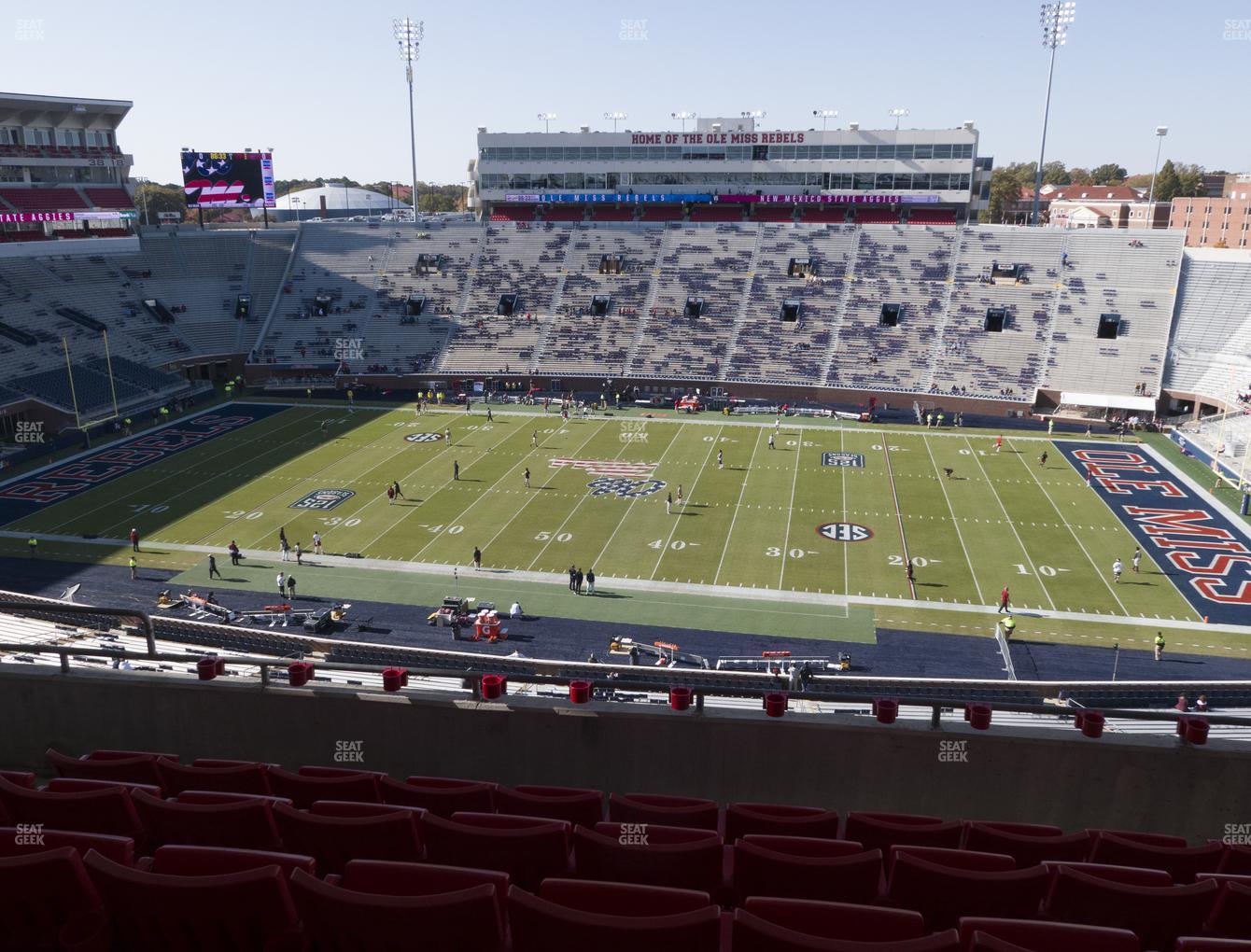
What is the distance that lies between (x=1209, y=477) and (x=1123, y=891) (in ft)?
142

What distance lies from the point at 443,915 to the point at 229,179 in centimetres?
7713

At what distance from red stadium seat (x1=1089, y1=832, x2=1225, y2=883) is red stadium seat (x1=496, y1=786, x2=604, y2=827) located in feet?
11.0

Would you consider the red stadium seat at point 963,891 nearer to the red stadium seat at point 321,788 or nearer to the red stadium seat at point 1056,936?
the red stadium seat at point 1056,936

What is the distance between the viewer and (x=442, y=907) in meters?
4.02

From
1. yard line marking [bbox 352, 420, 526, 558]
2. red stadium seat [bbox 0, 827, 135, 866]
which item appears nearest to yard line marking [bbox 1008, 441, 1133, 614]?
yard line marking [bbox 352, 420, 526, 558]

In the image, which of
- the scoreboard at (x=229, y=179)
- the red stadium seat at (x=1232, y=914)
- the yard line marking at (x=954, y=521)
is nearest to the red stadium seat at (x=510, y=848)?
the red stadium seat at (x=1232, y=914)

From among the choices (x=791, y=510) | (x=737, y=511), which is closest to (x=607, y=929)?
(x=737, y=511)

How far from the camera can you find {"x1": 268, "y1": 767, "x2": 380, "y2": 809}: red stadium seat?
6.43m

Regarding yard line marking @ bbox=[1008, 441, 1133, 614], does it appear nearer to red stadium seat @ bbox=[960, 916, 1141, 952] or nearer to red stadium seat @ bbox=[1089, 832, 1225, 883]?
red stadium seat @ bbox=[1089, 832, 1225, 883]

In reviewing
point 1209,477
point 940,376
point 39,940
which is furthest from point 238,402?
point 39,940

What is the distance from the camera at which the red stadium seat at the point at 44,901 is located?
14.5ft

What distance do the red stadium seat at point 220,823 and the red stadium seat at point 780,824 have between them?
295 cm

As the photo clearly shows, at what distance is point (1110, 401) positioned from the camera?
5194 centimetres

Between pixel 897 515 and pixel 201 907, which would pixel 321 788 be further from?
pixel 897 515
